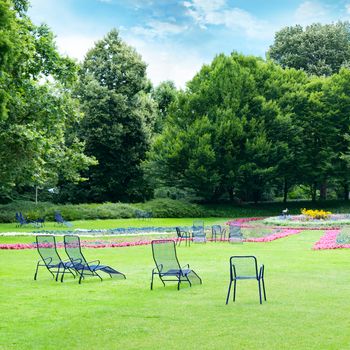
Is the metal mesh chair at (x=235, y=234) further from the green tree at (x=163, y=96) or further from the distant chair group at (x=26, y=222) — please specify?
the green tree at (x=163, y=96)

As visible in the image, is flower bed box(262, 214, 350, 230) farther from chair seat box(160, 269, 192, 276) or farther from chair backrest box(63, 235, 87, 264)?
chair seat box(160, 269, 192, 276)

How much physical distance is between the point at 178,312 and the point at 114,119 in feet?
159

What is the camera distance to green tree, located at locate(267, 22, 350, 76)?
6846 cm

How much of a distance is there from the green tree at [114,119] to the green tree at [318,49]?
19438mm

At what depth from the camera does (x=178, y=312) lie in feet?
31.9

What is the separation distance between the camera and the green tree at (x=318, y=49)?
68456mm

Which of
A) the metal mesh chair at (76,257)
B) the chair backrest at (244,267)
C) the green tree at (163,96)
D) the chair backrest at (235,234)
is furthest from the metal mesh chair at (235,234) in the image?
the green tree at (163,96)

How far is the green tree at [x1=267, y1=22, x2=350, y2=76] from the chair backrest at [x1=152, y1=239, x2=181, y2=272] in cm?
5929

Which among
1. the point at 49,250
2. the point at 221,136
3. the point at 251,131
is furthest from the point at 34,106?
the point at 251,131

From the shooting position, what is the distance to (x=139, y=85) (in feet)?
193

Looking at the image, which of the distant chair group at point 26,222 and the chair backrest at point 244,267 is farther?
the distant chair group at point 26,222

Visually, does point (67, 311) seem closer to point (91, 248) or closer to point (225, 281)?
point (225, 281)

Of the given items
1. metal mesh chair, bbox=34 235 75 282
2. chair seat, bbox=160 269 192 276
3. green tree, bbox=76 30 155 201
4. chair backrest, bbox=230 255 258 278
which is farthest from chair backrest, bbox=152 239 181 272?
green tree, bbox=76 30 155 201

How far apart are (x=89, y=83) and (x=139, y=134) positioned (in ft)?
25.1
